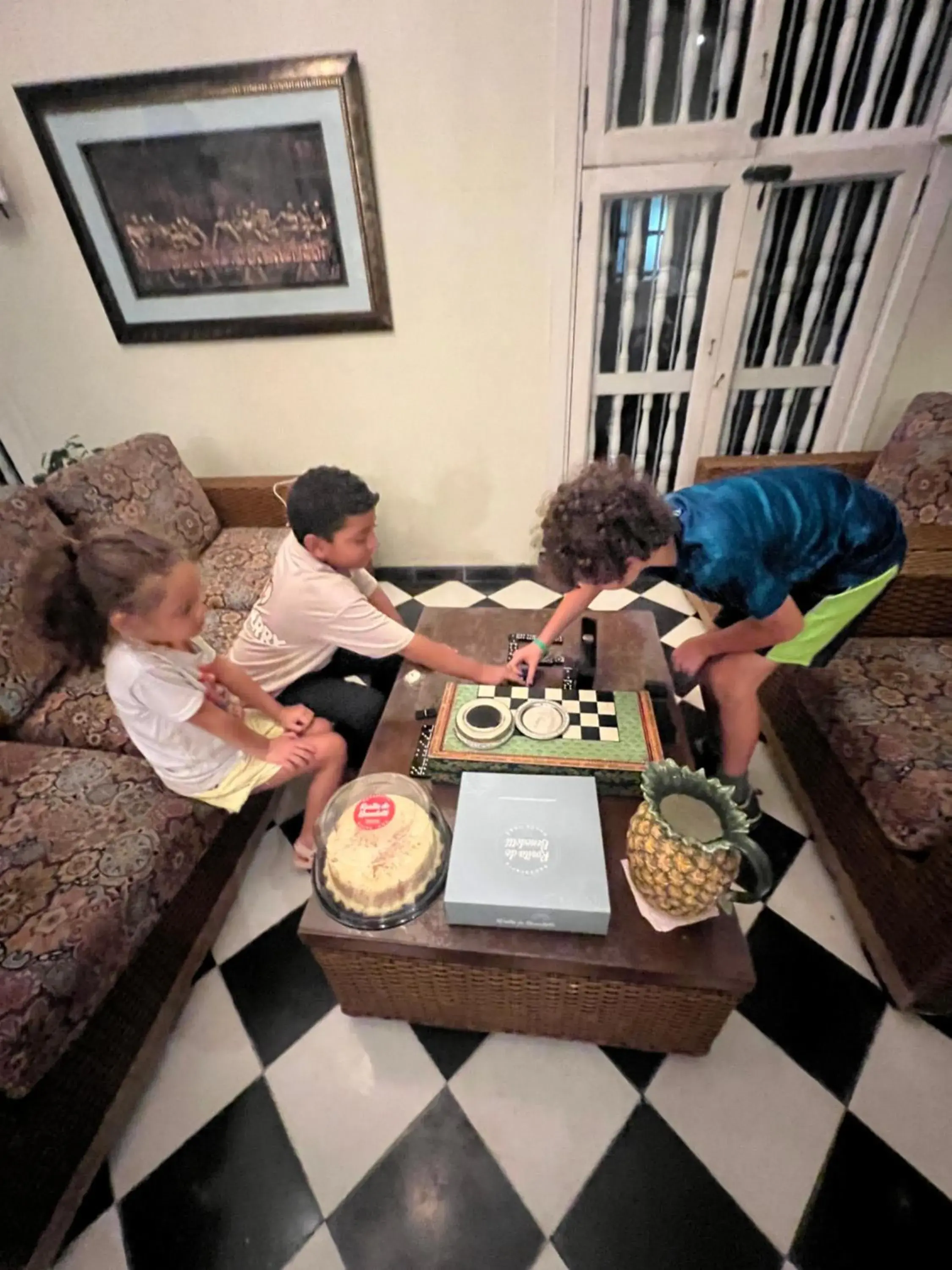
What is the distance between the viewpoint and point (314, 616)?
122 cm

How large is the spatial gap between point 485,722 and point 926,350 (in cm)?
198

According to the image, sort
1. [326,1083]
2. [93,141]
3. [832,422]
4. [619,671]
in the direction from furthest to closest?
[832,422], [93,141], [619,671], [326,1083]

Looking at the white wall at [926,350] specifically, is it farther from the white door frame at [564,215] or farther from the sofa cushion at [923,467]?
the white door frame at [564,215]

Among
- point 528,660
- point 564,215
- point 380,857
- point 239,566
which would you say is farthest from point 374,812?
point 564,215

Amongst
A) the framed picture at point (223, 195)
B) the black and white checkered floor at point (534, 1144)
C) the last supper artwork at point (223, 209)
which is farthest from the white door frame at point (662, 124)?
the black and white checkered floor at point (534, 1144)

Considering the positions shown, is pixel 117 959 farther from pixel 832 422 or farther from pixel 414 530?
pixel 832 422

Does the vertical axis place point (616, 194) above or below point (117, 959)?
above

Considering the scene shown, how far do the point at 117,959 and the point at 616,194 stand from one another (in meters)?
2.22

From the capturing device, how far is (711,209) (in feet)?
5.58

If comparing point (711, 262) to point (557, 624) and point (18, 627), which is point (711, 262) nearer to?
point (557, 624)

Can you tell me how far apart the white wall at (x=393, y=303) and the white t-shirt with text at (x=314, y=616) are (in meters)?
1.02

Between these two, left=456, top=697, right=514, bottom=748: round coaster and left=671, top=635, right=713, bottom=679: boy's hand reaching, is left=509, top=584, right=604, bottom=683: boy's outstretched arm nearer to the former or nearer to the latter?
left=456, top=697, right=514, bottom=748: round coaster

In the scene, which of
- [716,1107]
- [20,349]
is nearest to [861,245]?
[716,1107]

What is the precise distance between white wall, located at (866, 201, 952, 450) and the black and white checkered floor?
1.76 m
